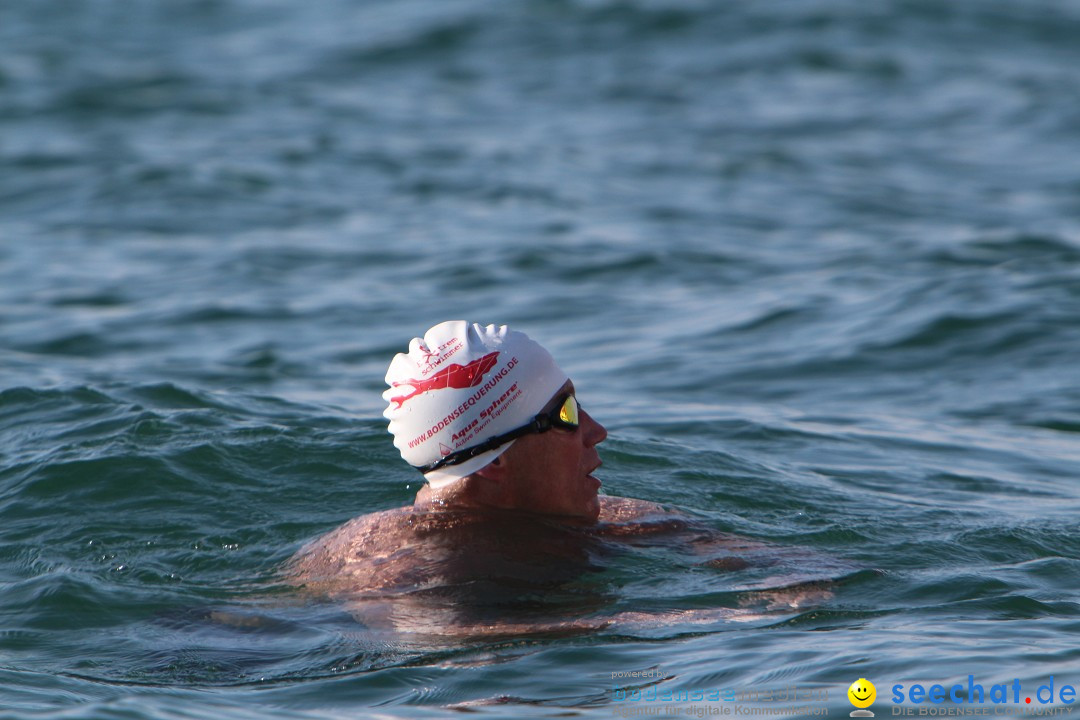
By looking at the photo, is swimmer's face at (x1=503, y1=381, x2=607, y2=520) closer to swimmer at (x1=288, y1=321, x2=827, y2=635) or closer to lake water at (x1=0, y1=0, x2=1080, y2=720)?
swimmer at (x1=288, y1=321, x2=827, y2=635)

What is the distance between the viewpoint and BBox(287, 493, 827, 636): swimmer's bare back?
19.2ft

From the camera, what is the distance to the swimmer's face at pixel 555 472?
6.39 meters

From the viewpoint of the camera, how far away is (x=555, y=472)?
6410 mm

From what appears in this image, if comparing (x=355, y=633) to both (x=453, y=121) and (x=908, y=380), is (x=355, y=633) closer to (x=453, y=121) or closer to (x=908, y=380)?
(x=908, y=380)

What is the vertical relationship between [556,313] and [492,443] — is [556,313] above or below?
below

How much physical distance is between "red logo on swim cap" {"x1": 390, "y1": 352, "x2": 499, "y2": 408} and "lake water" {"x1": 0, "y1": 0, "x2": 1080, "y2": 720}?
40.6 inches

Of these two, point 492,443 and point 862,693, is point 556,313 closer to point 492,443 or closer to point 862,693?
point 492,443

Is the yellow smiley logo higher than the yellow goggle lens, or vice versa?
the yellow goggle lens

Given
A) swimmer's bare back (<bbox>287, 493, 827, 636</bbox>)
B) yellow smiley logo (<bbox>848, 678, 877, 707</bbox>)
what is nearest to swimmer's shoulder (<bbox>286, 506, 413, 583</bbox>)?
swimmer's bare back (<bbox>287, 493, 827, 636</bbox>)

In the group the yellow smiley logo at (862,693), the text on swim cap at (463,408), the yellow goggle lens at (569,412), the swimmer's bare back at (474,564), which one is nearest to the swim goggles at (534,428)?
the yellow goggle lens at (569,412)

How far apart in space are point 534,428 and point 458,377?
0.39 meters

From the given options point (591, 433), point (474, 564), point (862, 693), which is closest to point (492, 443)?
point (591, 433)

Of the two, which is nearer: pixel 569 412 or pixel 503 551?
pixel 503 551

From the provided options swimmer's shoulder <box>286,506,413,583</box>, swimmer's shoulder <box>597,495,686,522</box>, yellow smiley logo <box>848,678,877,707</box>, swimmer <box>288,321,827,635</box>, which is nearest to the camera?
yellow smiley logo <box>848,678,877,707</box>
